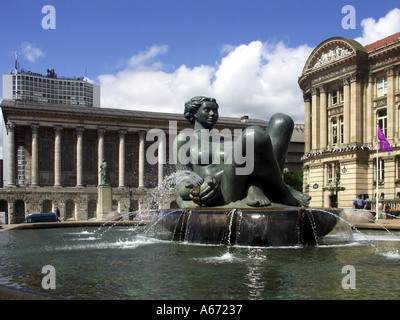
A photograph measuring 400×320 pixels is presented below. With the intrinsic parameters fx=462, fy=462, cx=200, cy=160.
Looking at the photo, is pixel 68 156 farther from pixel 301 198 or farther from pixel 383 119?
pixel 301 198

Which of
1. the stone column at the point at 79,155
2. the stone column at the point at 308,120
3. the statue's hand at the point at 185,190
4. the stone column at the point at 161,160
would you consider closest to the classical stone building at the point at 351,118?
the stone column at the point at 308,120

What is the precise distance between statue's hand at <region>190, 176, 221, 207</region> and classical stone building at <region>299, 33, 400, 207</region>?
31.8 metres

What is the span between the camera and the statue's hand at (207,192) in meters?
10.1

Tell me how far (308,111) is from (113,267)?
51.2 meters

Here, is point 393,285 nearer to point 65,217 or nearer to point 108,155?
point 65,217

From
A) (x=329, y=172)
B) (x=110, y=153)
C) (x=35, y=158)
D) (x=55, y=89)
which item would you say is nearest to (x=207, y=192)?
(x=329, y=172)

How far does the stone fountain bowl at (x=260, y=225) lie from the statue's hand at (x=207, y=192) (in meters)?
0.51

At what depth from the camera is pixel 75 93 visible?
5694 inches

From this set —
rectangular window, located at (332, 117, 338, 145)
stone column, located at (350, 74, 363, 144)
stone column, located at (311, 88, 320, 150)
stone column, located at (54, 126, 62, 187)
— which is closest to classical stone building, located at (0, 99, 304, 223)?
stone column, located at (54, 126, 62, 187)

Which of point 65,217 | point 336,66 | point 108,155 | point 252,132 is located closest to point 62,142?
point 108,155

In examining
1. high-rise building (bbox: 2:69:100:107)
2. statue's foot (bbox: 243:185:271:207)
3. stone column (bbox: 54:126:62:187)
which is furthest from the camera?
high-rise building (bbox: 2:69:100:107)

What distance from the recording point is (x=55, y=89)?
467 ft

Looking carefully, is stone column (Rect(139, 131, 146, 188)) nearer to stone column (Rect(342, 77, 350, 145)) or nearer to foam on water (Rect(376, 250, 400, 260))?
stone column (Rect(342, 77, 350, 145))

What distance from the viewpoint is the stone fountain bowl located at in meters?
8.85
